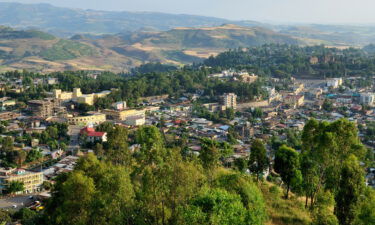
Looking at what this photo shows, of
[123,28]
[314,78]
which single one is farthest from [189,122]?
[123,28]

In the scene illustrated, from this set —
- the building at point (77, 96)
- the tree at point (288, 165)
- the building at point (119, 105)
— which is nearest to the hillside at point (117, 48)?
the building at point (77, 96)

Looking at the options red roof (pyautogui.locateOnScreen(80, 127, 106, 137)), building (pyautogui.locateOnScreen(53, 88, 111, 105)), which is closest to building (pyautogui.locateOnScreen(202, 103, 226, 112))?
building (pyautogui.locateOnScreen(53, 88, 111, 105))

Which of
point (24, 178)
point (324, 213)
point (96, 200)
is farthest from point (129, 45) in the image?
point (324, 213)

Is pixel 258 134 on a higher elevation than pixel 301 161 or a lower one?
lower

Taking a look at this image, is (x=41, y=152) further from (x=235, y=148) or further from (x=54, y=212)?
(x=54, y=212)

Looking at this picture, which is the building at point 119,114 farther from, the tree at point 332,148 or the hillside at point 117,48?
the hillside at point 117,48

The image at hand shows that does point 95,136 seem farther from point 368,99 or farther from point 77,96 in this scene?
point 368,99

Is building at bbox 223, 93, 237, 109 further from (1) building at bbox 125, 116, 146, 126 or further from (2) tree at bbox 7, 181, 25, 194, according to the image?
(2) tree at bbox 7, 181, 25, 194
